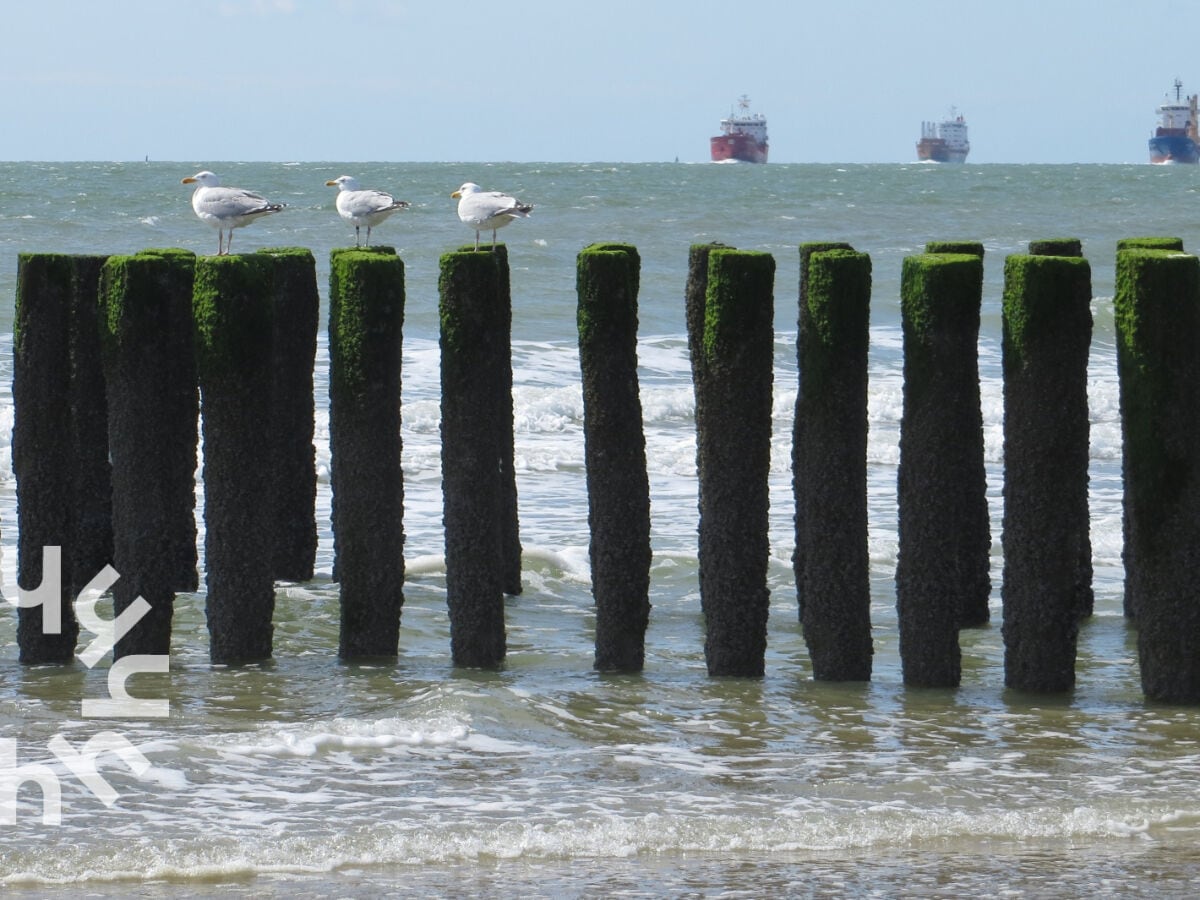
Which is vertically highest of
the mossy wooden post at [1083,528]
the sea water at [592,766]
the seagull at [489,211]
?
the seagull at [489,211]

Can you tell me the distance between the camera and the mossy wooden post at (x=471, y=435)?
8.01 meters

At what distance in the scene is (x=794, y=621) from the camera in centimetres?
1019

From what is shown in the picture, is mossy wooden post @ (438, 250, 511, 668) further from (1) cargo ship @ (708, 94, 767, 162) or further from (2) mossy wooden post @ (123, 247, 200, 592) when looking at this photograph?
(1) cargo ship @ (708, 94, 767, 162)

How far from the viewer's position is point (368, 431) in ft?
26.8

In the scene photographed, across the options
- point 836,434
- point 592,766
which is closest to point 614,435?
point 836,434

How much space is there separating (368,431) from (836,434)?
6.88 ft

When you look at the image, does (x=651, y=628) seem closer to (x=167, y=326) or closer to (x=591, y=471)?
(x=591, y=471)

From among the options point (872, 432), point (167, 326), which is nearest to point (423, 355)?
point (872, 432)

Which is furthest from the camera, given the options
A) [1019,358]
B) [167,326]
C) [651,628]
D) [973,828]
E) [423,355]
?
[423,355]

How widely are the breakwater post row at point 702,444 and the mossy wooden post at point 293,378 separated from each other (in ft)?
4.22

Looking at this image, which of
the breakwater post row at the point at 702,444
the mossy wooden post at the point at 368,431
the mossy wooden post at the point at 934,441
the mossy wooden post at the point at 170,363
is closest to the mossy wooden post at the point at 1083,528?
the breakwater post row at the point at 702,444

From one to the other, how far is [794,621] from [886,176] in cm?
7624

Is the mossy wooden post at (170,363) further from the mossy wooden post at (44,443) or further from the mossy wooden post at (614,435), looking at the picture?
the mossy wooden post at (614,435)

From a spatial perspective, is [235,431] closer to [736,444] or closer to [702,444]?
[702,444]
